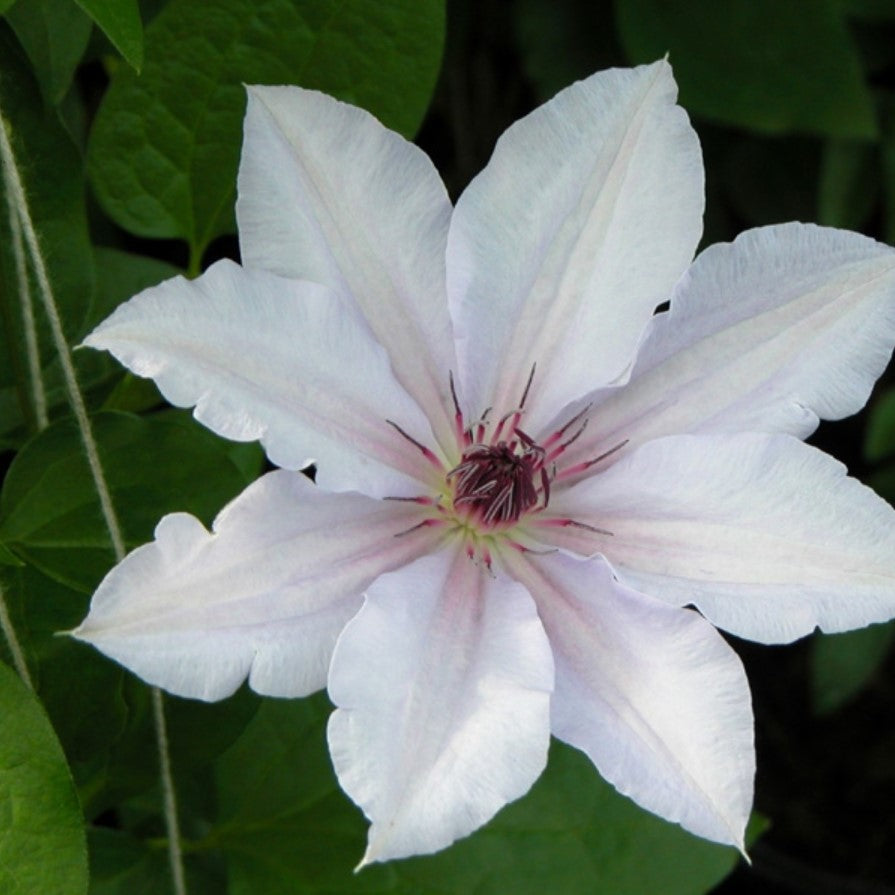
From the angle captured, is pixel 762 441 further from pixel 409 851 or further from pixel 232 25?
pixel 232 25

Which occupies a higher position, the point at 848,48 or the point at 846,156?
the point at 848,48

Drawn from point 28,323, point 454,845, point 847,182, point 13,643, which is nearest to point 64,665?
point 13,643

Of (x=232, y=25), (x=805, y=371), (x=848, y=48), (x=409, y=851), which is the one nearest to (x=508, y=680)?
(x=409, y=851)

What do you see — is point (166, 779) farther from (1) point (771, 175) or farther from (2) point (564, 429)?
(1) point (771, 175)

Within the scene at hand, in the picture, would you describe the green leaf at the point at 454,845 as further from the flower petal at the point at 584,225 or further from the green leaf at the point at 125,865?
the flower petal at the point at 584,225

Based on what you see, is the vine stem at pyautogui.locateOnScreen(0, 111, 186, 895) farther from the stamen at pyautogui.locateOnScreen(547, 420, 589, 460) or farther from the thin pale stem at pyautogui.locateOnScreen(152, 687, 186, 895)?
the stamen at pyautogui.locateOnScreen(547, 420, 589, 460)

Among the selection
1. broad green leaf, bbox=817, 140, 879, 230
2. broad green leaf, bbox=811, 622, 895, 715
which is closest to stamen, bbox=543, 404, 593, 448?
broad green leaf, bbox=817, 140, 879, 230

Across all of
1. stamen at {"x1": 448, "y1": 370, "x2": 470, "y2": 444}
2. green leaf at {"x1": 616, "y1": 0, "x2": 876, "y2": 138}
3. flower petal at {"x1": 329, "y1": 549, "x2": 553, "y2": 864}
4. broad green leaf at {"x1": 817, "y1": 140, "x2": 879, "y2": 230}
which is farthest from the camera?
broad green leaf at {"x1": 817, "y1": 140, "x2": 879, "y2": 230}
